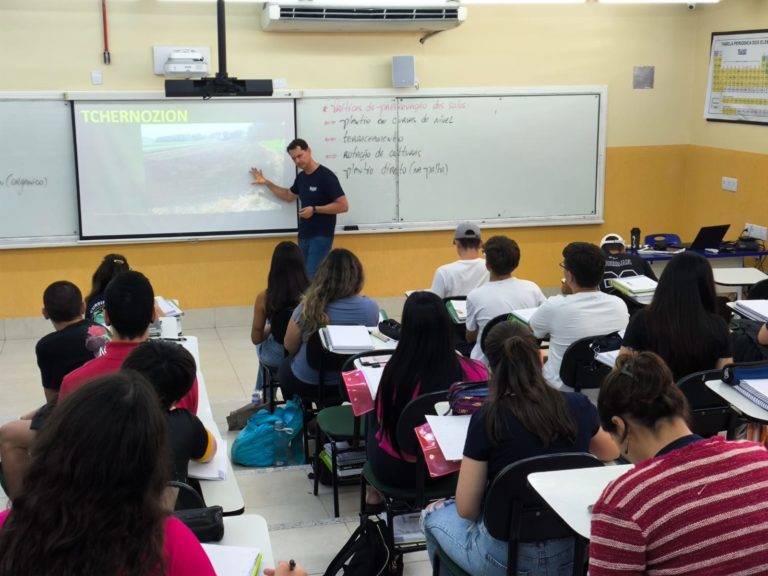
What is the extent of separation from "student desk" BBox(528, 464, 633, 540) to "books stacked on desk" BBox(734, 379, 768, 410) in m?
0.85

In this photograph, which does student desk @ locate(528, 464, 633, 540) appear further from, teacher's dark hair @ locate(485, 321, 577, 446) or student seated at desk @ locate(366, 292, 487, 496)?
student seated at desk @ locate(366, 292, 487, 496)

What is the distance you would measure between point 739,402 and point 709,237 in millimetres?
4502

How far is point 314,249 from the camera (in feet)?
24.4

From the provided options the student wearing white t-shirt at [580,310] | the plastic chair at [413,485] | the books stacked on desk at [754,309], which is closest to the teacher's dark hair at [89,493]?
the plastic chair at [413,485]

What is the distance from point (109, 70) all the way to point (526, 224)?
3.91m

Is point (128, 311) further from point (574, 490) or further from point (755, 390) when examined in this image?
point (755, 390)

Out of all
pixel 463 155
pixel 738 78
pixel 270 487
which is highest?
pixel 738 78

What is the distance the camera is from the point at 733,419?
355 cm

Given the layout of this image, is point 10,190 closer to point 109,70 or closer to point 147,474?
Answer: point 109,70

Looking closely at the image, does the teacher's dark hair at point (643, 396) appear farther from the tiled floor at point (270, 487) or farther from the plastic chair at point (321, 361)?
the plastic chair at point (321, 361)

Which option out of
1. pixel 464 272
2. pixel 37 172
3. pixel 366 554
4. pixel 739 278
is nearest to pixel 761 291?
pixel 739 278

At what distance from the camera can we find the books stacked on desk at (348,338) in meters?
4.11

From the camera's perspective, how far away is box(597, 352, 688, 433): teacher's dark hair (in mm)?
1991

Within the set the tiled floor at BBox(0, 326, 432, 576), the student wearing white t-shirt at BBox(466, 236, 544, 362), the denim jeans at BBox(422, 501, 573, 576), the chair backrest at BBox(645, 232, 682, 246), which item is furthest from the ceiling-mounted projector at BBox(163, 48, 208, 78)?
the denim jeans at BBox(422, 501, 573, 576)
